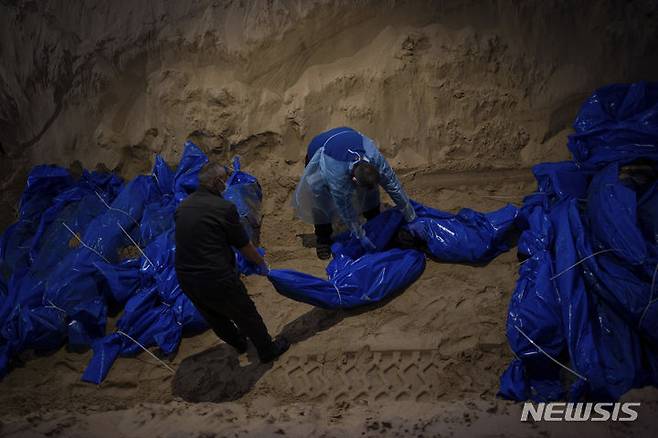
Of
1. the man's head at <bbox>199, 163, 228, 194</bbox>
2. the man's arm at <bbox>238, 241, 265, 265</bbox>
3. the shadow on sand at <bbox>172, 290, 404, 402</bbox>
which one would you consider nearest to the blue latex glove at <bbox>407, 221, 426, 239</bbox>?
the shadow on sand at <bbox>172, 290, 404, 402</bbox>

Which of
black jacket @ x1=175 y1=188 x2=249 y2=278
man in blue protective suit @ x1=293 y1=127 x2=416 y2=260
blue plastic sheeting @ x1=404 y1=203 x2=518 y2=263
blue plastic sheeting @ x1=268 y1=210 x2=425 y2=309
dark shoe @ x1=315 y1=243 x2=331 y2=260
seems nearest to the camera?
black jacket @ x1=175 y1=188 x2=249 y2=278

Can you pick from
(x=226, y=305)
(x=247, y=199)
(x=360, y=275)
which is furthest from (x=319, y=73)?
(x=226, y=305)

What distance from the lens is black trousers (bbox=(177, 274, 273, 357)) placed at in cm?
277

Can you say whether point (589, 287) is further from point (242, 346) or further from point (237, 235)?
point (242, 346)

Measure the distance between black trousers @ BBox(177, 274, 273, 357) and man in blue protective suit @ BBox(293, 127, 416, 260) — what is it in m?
0.97

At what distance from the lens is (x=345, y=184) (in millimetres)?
3326

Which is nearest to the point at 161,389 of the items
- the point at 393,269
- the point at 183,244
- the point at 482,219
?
the point at 183,244

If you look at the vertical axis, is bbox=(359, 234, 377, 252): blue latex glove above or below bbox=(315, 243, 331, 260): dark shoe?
above

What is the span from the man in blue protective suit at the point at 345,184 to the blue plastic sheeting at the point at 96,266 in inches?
30.1

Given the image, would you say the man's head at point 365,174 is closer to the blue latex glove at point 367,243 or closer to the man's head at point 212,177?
the blue latex glove at point 367,243

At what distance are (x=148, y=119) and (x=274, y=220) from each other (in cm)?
189

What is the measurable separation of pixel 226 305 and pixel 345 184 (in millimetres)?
1141

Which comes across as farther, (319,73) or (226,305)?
(319,73)

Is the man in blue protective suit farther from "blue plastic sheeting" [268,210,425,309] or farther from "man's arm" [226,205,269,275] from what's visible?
"man's arm" [226,205,269,275]
